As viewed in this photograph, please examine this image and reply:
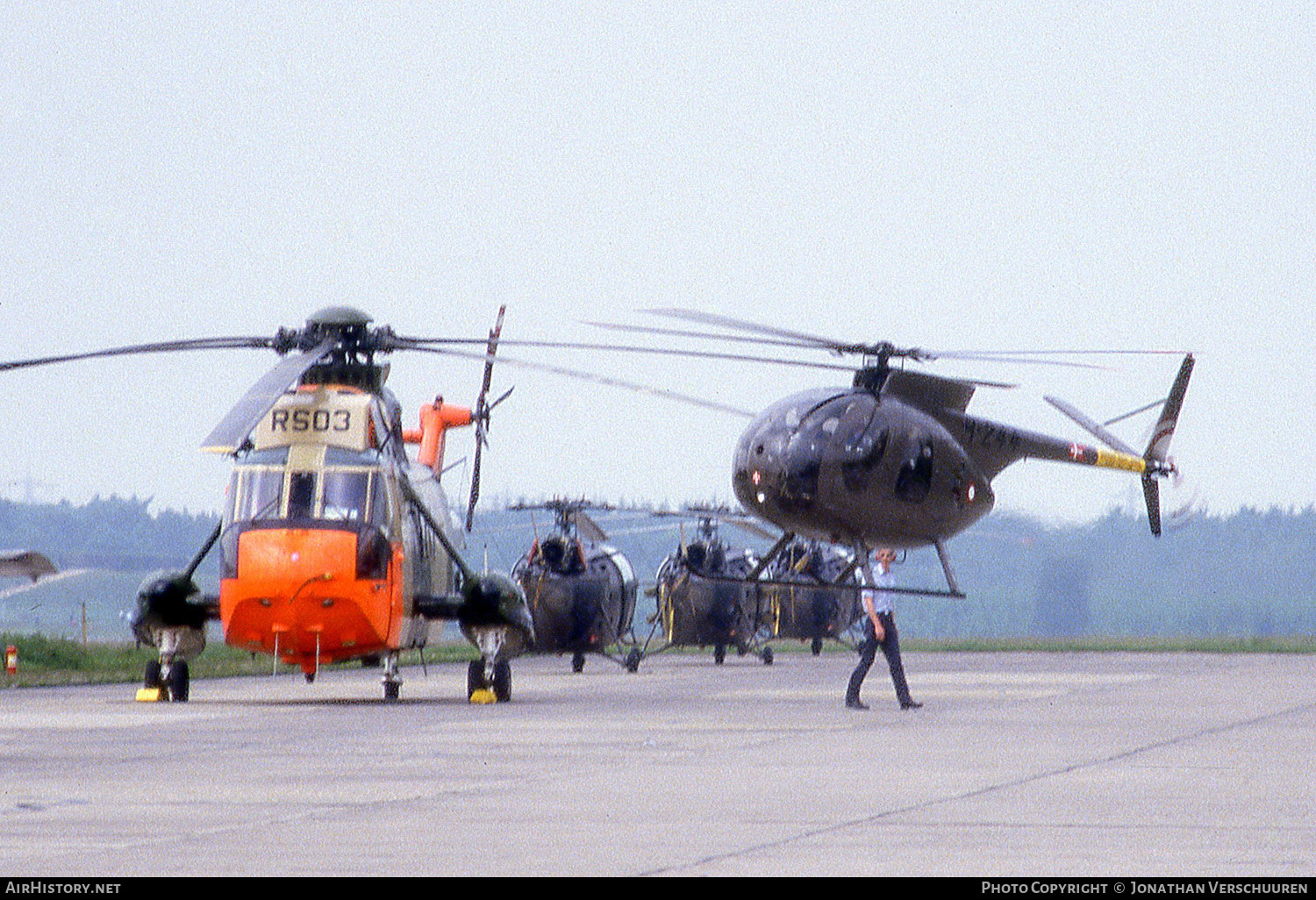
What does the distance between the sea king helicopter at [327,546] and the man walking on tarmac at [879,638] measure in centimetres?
401

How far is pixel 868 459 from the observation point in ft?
78.7

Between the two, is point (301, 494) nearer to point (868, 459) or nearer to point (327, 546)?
point (327, 546)

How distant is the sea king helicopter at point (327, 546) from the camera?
22172 mm

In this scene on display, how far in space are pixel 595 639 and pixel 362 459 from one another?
13663mm

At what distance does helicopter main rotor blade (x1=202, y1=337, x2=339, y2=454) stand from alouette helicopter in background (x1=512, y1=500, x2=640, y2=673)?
14.5 meters

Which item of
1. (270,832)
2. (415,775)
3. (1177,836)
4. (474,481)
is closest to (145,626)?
(474,481)

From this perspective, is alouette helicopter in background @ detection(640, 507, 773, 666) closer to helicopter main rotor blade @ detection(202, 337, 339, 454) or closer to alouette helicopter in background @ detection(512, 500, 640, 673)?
alouette helicopter in background @ detection(512, 500, 640, 673)

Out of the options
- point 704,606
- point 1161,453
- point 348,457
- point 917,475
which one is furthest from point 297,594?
point 704,606

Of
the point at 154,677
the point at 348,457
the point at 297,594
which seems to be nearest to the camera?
the point at 297,594

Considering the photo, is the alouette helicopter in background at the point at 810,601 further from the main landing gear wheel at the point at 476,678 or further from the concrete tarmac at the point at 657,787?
the main landing gear wheel at the point at 476,678

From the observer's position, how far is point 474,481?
2919cm

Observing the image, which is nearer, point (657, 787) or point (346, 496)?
point (657, 787)

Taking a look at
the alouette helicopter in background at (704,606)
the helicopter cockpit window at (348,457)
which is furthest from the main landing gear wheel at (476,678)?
the alouette helicopter in background at (704,606)

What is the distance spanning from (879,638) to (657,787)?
9833mm
